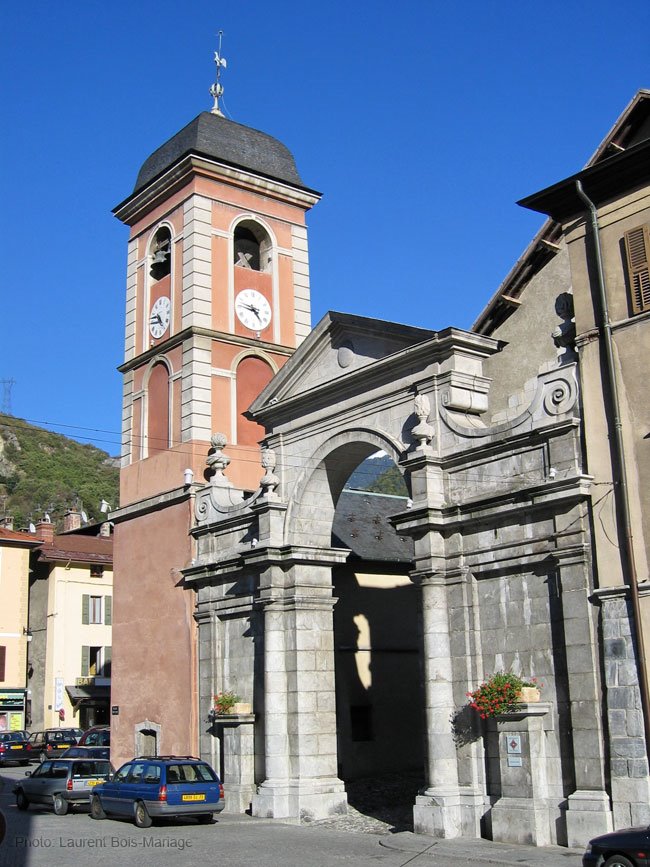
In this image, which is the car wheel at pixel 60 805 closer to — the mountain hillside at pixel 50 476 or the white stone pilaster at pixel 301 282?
the white stone pilaster at pixel 301 282

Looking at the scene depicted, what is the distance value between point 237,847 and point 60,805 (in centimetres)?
703

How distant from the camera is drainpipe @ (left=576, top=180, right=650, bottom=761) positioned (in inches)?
626

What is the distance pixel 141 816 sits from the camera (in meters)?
21.0

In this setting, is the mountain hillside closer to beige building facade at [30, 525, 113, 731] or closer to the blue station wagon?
beige building facade at [30, 525, 113, 731]

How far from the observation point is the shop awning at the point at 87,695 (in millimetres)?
50188

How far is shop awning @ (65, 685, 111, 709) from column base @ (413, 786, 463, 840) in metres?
34.4

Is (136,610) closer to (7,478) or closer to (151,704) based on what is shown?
(151,704)

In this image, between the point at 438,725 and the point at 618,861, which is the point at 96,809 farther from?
the point at 618,861

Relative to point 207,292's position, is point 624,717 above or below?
below

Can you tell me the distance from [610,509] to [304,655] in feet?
30.0

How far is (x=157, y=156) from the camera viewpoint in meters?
32.7

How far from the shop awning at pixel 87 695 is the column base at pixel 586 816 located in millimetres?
37577

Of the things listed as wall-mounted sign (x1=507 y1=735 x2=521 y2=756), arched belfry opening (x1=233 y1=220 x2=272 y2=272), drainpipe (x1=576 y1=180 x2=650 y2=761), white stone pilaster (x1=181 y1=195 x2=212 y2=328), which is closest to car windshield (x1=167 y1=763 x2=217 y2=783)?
wall-mounted sign (x1=507 y1=735 x2=521 y2=756)

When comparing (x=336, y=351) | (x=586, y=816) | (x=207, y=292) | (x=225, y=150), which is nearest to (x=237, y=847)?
(x=586, y=816)
